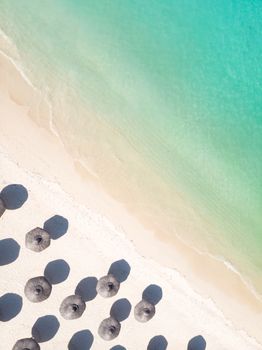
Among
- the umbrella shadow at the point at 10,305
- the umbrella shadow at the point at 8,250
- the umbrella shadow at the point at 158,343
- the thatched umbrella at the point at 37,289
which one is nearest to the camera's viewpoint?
the thatched umbrella at the point at 37,289

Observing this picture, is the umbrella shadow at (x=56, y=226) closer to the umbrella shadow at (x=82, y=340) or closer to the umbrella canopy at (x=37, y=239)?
the umbrella canopy at (x=37, y=239)

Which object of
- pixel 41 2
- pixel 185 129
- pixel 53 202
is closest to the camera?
pixel 53 202

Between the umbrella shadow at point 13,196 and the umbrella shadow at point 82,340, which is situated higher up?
the umbrella shadow at point 13,196

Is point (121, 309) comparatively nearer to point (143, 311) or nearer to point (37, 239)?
point (143, 311)

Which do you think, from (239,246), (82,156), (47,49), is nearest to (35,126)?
(82,156)

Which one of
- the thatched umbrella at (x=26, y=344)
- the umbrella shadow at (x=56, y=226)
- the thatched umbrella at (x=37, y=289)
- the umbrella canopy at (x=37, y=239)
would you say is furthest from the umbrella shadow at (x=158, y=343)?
the umbrella canopy at (x=37, y=239)

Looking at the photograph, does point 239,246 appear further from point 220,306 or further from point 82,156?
point 82,156

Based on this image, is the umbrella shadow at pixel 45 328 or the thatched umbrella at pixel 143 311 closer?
the umbrella shadow at pixel 45 328

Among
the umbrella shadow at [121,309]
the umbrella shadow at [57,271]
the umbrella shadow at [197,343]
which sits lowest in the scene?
the umbrella shadow at [57,271]
